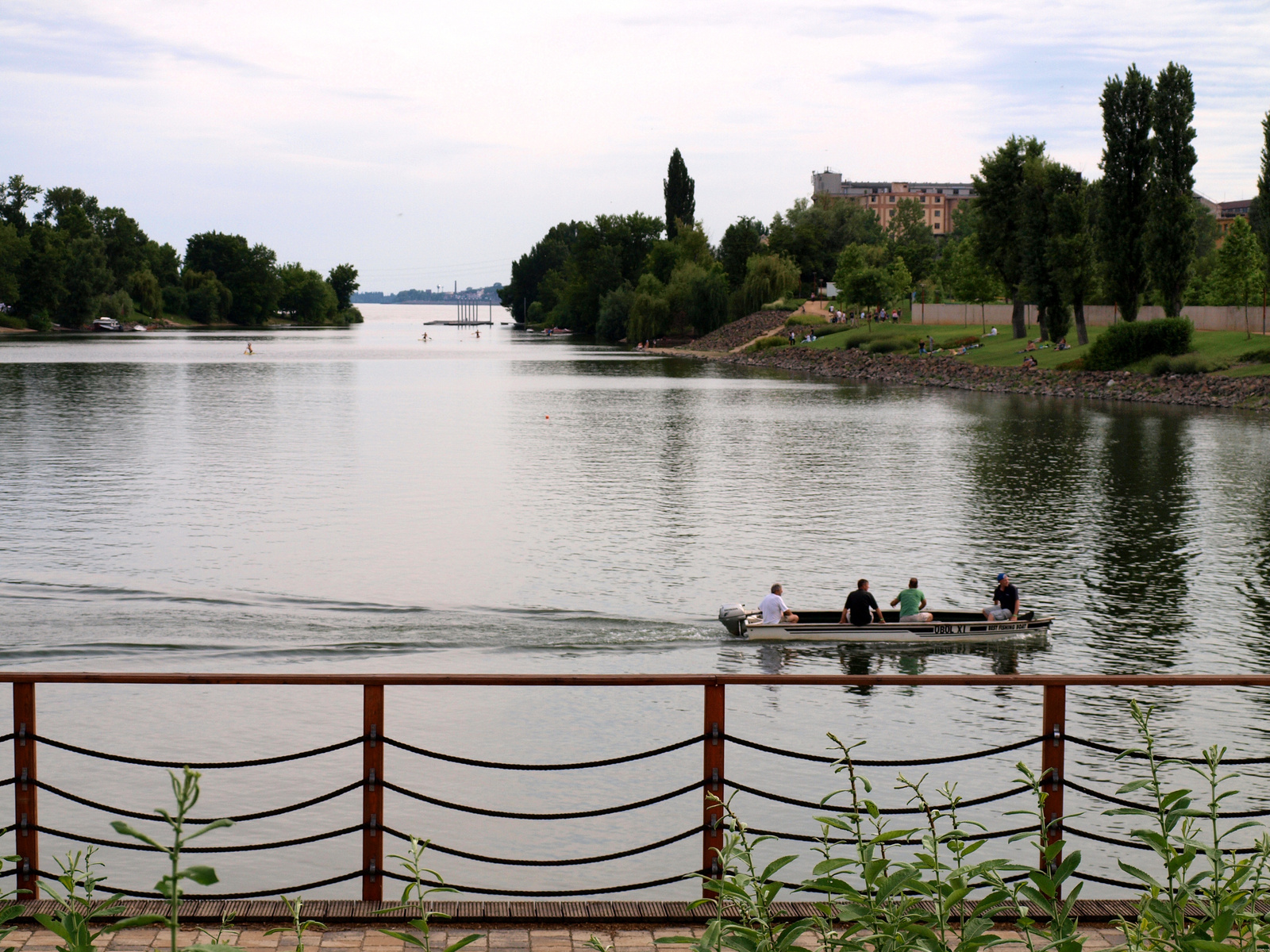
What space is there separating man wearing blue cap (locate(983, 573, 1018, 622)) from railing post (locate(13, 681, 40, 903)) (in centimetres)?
2026

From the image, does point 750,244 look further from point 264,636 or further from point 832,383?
point 264,636

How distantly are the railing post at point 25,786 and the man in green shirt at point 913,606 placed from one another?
755 inches

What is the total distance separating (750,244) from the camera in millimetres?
175250

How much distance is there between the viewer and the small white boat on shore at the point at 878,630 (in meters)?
24.6

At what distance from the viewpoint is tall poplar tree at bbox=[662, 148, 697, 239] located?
7451 inches

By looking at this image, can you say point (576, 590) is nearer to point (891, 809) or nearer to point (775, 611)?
point (775, 611)

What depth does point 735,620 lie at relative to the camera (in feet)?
81.0

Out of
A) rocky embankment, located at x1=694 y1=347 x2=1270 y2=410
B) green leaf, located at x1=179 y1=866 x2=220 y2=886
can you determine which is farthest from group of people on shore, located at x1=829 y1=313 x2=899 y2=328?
green leaf, located at x1=179 y1=866 x2=220 y2=886

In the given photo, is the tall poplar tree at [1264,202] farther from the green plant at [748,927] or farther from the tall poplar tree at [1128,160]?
the green plant at [748,927]

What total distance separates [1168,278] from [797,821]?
75.0m

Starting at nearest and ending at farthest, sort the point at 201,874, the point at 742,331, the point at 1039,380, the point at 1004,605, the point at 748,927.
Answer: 1. the point at 201,874
2. the point at 748,927
3. the point at 1004,605
4. the point at 1039,380
5. the point at 742,331

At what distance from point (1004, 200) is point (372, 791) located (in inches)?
3876

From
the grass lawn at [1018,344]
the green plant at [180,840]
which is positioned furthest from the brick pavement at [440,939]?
the grass lawn at [1018,344]

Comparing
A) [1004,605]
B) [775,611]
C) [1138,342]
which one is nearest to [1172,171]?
[1138,342]
